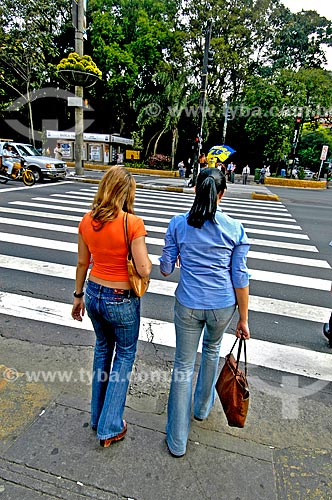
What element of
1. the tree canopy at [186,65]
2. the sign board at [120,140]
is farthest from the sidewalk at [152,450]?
the sign board at [120,140]

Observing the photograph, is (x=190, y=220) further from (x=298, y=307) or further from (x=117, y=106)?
(x=117, y=106)

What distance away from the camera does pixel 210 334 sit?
236 centimetres

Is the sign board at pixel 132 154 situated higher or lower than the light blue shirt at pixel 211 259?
lower

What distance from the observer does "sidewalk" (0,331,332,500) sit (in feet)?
6.86

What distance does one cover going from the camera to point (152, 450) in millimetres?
2348

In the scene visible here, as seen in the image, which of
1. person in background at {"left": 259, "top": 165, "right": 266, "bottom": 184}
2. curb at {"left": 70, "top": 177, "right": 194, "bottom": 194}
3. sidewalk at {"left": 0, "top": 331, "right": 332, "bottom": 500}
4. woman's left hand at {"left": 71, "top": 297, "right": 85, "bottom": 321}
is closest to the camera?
sidewalk at {"left": 0, "top": 331, "right": 332, "bottom": 500}

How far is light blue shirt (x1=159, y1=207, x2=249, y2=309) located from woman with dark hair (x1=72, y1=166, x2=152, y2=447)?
0.85ft

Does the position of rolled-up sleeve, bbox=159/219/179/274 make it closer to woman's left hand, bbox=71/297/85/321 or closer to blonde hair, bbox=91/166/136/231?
blonde hair, bbox=91/166/136/231

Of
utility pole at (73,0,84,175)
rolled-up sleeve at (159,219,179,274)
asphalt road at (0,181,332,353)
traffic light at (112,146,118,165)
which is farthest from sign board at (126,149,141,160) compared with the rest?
rolled-up sleeve at (159,219,179,274)

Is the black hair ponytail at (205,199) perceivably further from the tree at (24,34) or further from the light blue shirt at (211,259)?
the tree at (24,34)

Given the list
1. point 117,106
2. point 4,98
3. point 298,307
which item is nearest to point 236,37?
point 117,106

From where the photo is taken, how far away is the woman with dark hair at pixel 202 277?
2180 millimetres

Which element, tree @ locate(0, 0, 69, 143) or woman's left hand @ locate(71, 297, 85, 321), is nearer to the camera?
woman's left hand @ locate(71, 297, 85, 321)

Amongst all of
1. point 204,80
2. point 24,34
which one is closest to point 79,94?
point 204,80
